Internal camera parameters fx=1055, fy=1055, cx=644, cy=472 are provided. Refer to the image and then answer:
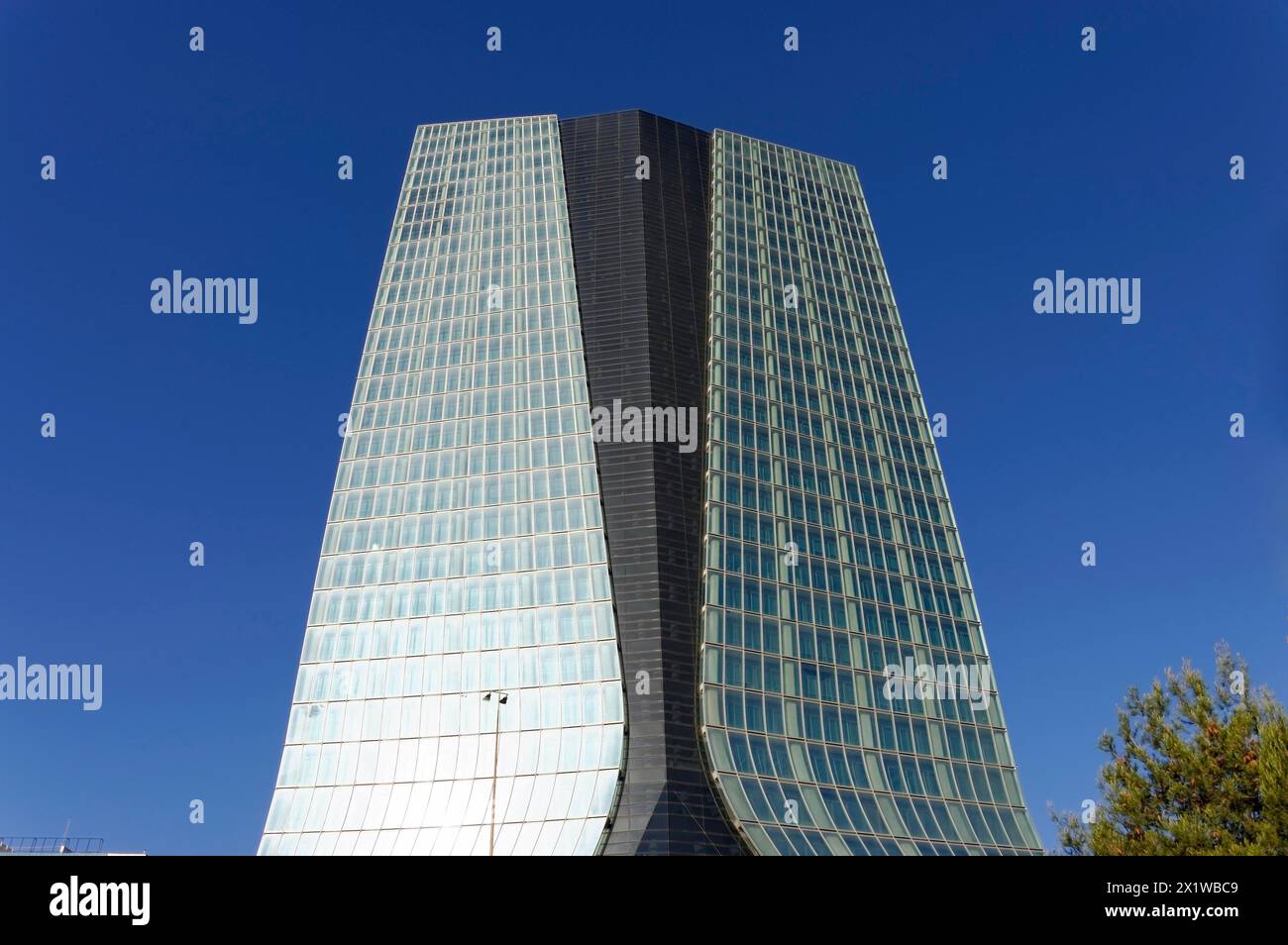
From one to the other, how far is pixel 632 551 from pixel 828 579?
18.7 meters

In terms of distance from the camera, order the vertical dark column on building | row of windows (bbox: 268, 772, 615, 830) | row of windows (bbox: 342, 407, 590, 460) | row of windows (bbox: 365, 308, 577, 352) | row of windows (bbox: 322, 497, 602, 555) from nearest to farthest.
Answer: the vertical dark column on building < row of windows (bbox: 268, 772, 615, 830) < row of windows (bbox: 322, 497, 602, 555) < row of windows (bbox: 342, 407, 590, 460) < row of windows (bbox: 365, 308, 577, 352)

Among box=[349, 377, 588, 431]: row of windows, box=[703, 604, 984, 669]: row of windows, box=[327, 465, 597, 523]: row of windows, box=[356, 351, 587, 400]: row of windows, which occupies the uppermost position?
box=[356, 351, 587, 400]: row of windows

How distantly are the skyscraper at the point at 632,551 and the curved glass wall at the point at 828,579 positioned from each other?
29 cm

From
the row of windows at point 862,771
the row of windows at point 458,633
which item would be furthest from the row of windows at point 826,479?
the row of windows at point 862,771

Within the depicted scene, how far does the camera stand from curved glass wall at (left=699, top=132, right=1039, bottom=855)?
269ft

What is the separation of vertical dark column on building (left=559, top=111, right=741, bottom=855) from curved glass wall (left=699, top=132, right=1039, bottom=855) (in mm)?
1901

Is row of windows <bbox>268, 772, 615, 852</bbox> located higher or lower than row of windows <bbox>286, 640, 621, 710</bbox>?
lower

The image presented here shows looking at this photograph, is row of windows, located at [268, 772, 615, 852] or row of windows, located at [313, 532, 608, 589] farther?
row of windows, located at [313, 532, 608, 589]

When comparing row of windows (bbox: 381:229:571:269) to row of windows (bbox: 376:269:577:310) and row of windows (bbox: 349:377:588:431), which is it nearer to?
row of windows (bbox: 376:269:577:310)

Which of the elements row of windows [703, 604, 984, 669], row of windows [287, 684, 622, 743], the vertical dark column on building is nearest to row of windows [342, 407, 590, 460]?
the vertical dark column on building

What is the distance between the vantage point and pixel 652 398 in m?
96.4

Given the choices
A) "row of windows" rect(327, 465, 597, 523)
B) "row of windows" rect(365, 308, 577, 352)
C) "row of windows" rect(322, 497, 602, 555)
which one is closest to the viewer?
"row of windows" rect(322, 497, 602, 555)
